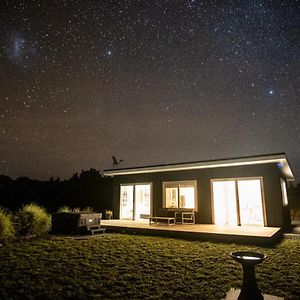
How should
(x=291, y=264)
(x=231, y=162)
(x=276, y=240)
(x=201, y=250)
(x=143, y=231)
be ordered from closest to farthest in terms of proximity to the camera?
(x=291, y=264)
(x=201, y=250)
(x=276, y=240)
(x=143, y=231)
(x=231, y=162)

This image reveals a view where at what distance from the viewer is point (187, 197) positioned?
1173 centimetres

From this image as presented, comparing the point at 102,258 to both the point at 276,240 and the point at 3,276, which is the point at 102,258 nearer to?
the point at 3,276

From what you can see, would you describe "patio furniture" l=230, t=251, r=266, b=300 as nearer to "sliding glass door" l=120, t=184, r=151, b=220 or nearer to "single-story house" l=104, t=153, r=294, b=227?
"single-story house" l=104, t=153, r=294, b=227

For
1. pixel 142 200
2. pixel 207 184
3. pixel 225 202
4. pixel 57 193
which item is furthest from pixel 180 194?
pixel 57 193

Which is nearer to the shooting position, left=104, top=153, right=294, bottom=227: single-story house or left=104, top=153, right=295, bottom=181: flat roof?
left=104, top=153, right=295, bottom=181: flat roof

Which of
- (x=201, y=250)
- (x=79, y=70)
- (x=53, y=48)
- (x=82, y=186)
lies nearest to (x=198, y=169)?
(x=201, y=250)

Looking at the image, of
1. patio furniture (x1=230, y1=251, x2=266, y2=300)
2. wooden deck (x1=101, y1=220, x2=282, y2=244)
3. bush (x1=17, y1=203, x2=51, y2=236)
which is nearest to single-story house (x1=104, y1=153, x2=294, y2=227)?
wooden deck (x1=101, y1=220, x2=282, y2=244)

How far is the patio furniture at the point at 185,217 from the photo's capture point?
1104cm

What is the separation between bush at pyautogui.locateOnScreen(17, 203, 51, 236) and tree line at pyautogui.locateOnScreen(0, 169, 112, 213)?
8980 mm

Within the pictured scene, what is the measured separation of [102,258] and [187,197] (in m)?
6.89

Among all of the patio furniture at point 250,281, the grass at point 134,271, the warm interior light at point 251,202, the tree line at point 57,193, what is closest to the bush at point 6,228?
the grass at point 134,271

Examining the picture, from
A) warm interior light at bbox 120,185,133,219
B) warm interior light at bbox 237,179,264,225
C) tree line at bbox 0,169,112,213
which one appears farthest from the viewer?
tree line at bbox 0,169,112,213

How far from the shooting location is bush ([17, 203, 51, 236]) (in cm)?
794

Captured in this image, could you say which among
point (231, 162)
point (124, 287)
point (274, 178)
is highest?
point (231, 162)
